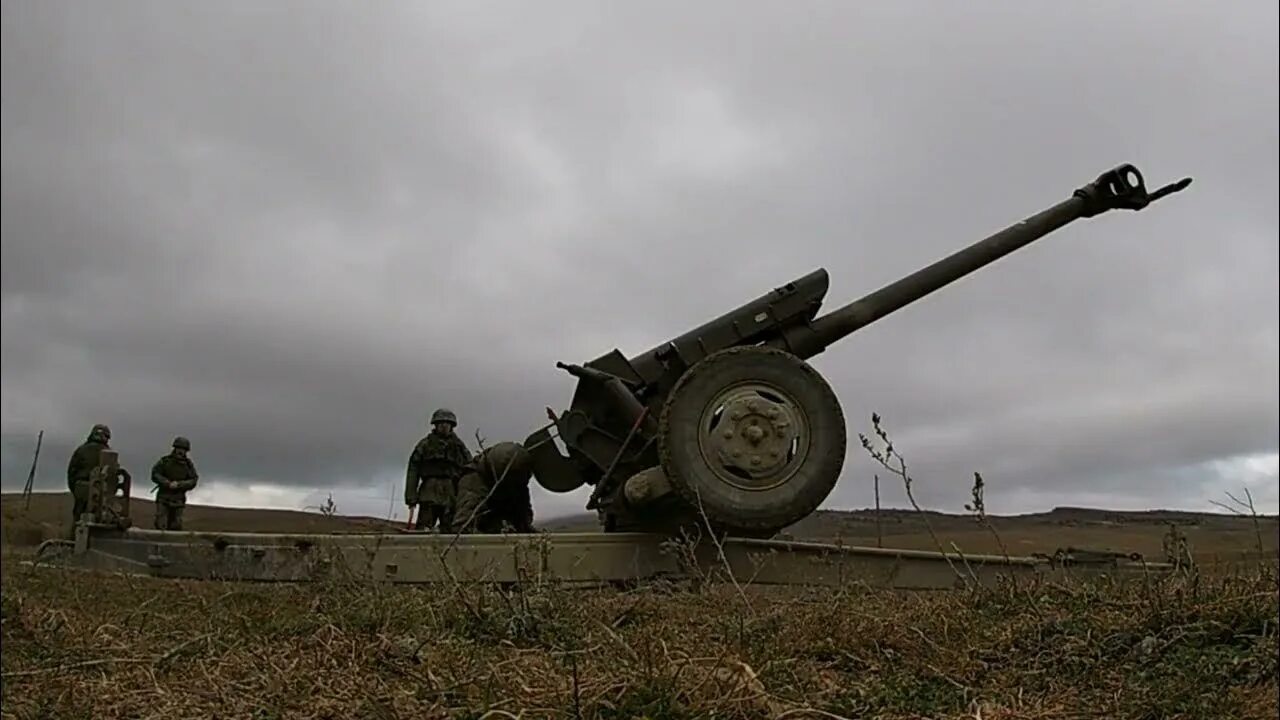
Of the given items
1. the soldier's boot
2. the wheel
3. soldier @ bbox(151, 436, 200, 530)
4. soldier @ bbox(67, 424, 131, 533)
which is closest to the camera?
the wheel

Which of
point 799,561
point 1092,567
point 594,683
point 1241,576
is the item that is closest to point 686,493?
point 799,561

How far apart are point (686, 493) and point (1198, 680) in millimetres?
3831

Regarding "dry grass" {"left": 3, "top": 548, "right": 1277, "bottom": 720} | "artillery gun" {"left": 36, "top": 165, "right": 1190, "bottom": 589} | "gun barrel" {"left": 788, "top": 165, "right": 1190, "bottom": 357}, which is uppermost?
"gun barrel" {"left": 788, "top": 165, "right": 1190, "bottom": 357}

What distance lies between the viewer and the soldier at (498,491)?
8.30 m

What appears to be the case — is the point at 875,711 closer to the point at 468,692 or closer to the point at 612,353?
the point at 468,692

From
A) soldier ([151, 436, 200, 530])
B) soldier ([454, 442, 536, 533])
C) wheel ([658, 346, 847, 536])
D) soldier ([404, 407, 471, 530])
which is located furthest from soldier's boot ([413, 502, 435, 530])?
soldier ([151, 436, 200, 530])

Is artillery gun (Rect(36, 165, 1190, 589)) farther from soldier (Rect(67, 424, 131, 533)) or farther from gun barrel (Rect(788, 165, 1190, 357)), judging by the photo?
soldier (Rect(67, 424, 131, 533))

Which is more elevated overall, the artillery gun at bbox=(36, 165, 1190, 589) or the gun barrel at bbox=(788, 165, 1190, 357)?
the gun barrel at bbox=(788, 165, 1190, 357)

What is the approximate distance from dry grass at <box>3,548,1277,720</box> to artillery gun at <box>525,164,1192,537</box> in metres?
1.87

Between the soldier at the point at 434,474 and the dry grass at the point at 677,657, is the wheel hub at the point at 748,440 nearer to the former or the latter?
the dry grass at the point at 677,657

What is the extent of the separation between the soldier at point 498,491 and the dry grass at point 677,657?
3.15 metres

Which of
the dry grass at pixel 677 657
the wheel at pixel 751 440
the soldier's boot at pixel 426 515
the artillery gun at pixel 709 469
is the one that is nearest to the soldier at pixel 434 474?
the soldier's boot at pixel 426 515

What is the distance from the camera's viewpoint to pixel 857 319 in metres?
8.12

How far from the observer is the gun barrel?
805cm
